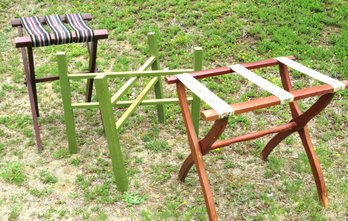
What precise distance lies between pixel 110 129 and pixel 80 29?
1024 millimetres

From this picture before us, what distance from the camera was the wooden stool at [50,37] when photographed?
346cm

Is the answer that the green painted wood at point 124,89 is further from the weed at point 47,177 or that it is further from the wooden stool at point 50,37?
the weed at point 47,177

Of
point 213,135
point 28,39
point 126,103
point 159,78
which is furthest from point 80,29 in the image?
point 213,135

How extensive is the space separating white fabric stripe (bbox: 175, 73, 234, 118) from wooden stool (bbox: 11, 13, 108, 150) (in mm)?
961

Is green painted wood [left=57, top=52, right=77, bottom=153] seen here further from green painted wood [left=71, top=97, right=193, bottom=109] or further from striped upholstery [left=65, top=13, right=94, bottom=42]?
striped upholstery [left=65, top=13, right=94, bottom=42]

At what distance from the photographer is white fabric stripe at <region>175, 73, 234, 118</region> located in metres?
2.53

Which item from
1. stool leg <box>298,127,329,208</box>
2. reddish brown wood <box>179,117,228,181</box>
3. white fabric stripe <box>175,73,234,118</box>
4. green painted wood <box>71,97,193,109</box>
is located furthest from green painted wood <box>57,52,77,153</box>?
stool leg <box>298,127,329,208</box>

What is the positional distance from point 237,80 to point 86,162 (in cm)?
202

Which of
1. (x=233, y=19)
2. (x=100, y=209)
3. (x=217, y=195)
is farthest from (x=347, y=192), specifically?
(x=233, y=19)

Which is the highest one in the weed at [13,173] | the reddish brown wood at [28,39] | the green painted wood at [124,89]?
the reddish brown wood at [28,39]

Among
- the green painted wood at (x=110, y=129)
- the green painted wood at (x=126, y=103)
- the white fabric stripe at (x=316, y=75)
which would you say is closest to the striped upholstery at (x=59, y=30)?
the green painted wood at (x=126, y=103)

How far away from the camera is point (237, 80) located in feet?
15.9

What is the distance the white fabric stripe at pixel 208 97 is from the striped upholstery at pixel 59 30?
1.11 meters

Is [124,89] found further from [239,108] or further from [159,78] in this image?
[239,108]
